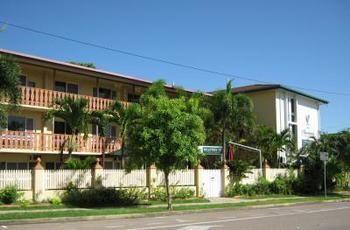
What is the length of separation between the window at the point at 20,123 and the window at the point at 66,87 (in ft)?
10.8

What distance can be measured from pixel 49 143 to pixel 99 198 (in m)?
6.82

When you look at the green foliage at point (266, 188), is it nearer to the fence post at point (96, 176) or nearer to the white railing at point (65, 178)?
the fence post at point (96, 176)

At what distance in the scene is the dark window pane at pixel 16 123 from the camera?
3238cm

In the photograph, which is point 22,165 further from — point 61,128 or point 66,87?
point 66,87

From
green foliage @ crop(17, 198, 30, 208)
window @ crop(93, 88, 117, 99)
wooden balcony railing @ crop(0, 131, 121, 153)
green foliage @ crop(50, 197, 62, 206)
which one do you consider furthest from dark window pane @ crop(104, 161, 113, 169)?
green foliage @ crop(17, 198, 30, 208)

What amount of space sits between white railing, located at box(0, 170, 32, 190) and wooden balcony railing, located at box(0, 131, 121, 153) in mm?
4965

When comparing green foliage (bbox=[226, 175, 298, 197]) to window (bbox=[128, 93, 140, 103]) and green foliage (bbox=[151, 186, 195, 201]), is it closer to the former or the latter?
green foliage (bbox=[151, 186, 195, 201])

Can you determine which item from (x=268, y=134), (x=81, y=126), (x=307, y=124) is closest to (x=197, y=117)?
(x=81, y=126)

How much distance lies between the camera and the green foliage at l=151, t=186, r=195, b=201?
99.0 feet

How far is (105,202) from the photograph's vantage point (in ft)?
89.2

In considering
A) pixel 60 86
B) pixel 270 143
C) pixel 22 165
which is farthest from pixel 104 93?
pixel 270 143

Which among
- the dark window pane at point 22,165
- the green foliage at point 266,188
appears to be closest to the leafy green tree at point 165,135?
the dark window pane at point 22,165

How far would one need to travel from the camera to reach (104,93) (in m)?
38.8

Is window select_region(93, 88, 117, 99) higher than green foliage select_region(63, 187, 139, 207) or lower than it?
higher
